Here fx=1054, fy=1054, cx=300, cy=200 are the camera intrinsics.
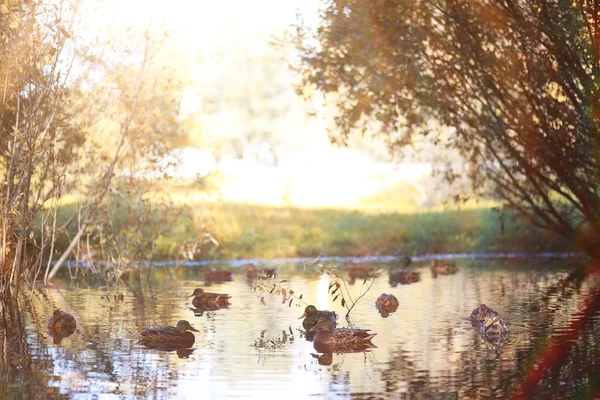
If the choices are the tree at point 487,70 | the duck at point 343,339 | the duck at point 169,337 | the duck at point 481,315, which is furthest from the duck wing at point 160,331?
the tree at point 487,70

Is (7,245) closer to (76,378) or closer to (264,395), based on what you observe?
(76,378)

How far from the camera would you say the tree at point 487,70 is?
18891mm

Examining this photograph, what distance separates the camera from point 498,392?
10.0 metres

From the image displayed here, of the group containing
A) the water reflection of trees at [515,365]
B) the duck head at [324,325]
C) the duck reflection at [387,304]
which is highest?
the duck reflection at [387,304]

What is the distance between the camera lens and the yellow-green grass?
103 feet

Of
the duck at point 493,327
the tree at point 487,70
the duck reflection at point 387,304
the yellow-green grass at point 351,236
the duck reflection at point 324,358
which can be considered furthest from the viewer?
the yellow-green grass at point 351,236

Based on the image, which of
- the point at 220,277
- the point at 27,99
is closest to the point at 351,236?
the point at 220,277

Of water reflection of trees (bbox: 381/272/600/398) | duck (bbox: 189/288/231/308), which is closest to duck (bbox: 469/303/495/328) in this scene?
water reflection of trees (bbox: 381/272/600/398)

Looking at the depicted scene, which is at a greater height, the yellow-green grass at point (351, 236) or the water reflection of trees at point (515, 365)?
the yellow-green grass at point (351, 236)

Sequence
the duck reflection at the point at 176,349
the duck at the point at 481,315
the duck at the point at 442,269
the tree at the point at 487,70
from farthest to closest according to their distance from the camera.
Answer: the duck at the point at 442,269, the tree at the point at 487,70, the duck at the point at 481,315, the duck reflection at the point at 176,349

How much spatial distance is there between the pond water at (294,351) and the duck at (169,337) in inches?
8.1

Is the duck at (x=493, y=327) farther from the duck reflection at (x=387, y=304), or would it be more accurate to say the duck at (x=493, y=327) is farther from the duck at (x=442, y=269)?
the duck at (x=442, y=269)

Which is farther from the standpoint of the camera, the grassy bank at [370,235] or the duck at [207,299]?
the grassy bank at [370,235]

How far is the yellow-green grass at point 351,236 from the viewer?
103 ft
